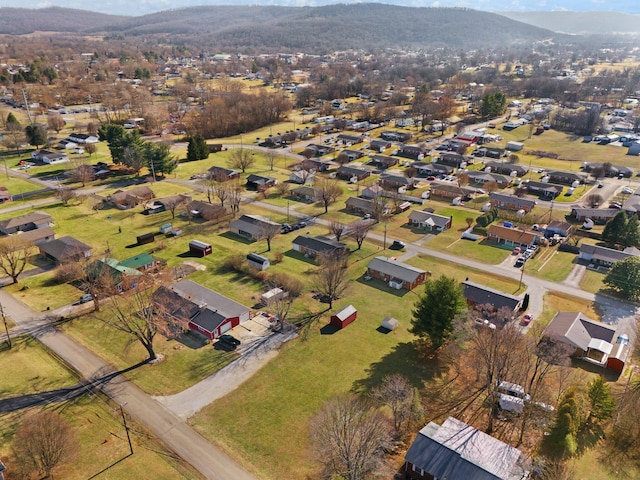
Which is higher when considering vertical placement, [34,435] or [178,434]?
[34,435]

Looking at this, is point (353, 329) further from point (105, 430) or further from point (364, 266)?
point (105, 430)

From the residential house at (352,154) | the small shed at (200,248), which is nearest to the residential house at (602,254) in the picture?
the small shed at (200,248)

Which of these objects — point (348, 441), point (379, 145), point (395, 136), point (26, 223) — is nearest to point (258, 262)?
point (348, 441)

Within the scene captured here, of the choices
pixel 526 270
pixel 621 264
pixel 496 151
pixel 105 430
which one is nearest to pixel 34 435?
pixel 105 430

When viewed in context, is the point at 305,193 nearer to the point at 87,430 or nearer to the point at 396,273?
the point at 396,273

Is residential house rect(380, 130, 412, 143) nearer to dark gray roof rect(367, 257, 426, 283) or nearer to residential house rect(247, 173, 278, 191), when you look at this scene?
residential house rect(247, 173, 278, 191)

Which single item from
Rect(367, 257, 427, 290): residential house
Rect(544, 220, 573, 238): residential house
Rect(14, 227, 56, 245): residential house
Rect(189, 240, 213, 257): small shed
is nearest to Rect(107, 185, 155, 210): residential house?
Rect(14, 227, 56, 245): residential house
